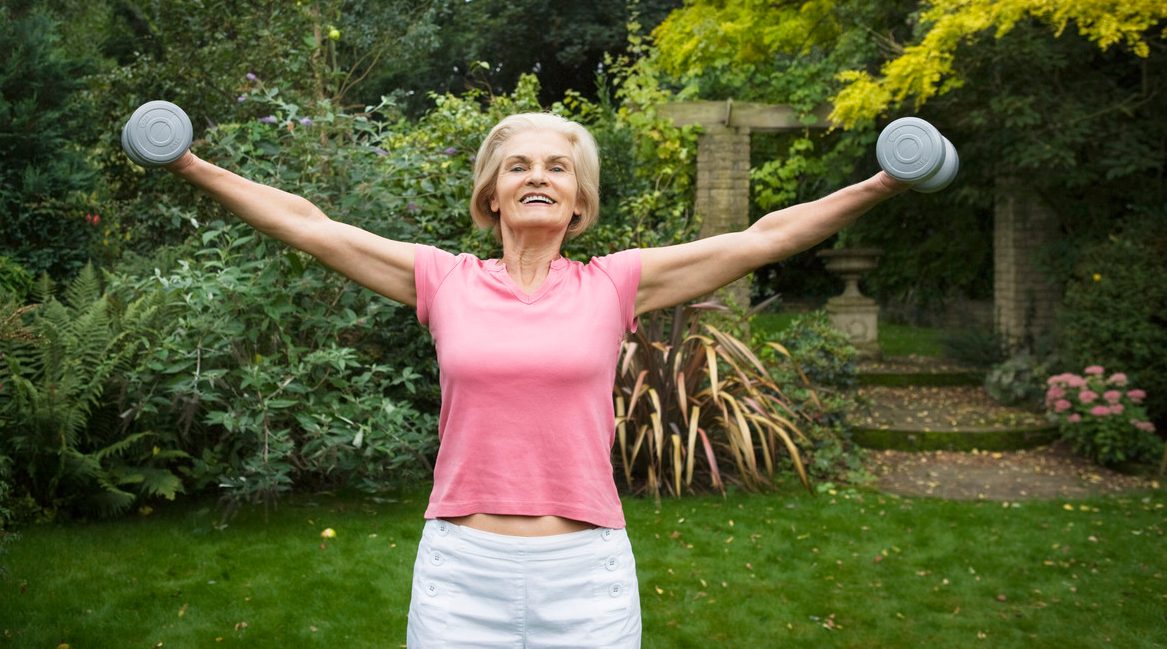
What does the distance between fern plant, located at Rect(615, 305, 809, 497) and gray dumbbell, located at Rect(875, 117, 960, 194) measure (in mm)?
3730

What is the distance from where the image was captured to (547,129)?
182 cm

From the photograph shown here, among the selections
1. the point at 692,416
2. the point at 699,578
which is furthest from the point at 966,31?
the point at 699,578

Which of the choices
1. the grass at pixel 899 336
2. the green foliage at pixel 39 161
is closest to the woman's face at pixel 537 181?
the green foliage at pixel 39 161

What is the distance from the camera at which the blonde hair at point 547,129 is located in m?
1.83

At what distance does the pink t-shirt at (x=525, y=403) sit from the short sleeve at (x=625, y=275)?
5 centimetres

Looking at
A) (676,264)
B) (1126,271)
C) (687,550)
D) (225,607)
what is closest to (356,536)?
(225,607)

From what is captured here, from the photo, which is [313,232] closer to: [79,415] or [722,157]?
[79,415]

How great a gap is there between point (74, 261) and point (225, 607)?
11.3 ft

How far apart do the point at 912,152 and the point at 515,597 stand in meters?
0.99

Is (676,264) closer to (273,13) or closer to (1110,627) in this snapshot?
(1110,627)

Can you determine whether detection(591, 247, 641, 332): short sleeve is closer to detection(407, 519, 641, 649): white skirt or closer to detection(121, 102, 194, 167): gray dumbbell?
detection(407, 519, 641, 649): white skirt

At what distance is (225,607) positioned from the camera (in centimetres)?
370

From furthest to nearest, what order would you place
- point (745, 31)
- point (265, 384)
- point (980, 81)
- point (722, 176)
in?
point (745, 31)
point (722, 176)
point (980, 81)
point (265, 384)

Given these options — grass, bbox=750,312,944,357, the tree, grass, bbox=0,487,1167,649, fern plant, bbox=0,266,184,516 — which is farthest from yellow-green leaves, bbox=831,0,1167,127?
fern plant, bbox=0,266,184,516
